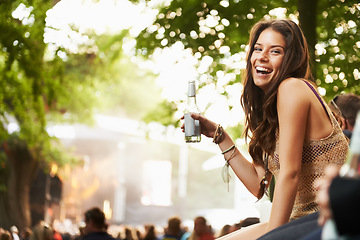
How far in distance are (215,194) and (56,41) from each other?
3511cm

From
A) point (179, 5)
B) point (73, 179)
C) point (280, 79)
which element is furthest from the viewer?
point (73, 179)

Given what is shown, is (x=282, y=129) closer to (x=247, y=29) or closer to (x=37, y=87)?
→ (x=247, y=29)

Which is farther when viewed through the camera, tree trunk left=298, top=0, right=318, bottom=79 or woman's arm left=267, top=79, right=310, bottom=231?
tree trunk left=298, top=0, right=318, bottom=79

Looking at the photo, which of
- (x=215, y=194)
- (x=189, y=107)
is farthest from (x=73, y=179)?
(x=189, y=107)

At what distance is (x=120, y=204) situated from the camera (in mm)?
37875

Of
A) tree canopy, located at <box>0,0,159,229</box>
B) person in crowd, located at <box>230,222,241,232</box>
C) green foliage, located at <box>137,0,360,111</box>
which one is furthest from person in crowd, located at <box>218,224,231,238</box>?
tree canopy, located at <box>0,0,159,229</box>

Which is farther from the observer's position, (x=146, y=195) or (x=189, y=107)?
(x=146, y=195)

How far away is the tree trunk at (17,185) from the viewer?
60.7ft

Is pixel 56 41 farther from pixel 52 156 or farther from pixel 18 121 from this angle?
pixel 52 156

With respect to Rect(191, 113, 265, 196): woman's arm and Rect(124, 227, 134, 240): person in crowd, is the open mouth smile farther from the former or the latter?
Rect(124, 227, 134, 240): person in crowd

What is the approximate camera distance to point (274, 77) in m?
2.19

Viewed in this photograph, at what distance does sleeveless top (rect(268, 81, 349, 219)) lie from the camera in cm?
199

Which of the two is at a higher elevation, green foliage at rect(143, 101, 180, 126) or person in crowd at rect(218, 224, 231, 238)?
green foliage at rect(143, 101, 180, 126)

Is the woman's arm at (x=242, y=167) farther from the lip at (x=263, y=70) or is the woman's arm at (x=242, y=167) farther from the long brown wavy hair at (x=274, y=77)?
the lip at (x=263, y=70)
